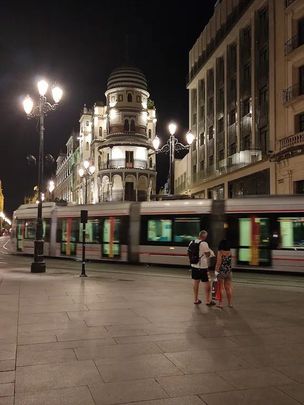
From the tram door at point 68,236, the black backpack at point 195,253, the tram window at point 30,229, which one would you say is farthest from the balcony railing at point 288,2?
the black backpack at point 195,253

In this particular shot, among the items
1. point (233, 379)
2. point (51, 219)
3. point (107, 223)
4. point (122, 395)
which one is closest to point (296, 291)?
point (233, 379)

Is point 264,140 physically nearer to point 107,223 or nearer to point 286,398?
point 107,223

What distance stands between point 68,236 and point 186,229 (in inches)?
327

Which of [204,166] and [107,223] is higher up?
[204,166]

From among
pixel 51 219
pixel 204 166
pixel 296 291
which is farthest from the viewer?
pixel 204 166

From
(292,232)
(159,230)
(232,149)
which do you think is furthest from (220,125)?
(292,232)

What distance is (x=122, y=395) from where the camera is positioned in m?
5.48

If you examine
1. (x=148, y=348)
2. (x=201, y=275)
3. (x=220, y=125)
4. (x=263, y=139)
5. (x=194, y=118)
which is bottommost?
(x=148, y=348)

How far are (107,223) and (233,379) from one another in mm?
19111

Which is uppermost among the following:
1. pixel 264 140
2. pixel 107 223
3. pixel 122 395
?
pixel 264 140

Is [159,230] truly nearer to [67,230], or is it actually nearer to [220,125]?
[67,230]

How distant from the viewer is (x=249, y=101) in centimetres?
3550

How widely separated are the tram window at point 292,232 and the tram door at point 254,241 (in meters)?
0.60

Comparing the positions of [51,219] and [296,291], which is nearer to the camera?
[296,291]
